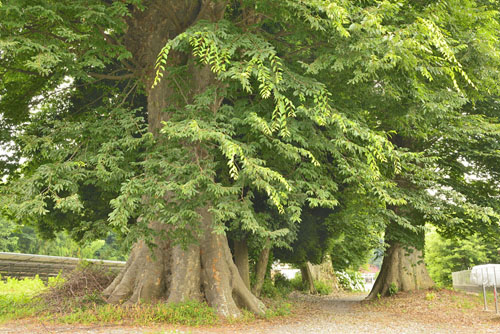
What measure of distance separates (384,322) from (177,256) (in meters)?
5.51

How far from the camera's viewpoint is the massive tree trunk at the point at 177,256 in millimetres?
10219

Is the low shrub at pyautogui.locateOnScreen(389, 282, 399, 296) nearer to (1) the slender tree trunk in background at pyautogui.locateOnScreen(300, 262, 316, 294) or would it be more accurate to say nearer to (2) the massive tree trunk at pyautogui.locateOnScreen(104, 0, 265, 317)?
(2) the massive tree trunk at pyautogui.locateOnScreen(104, 0, 265, 317)

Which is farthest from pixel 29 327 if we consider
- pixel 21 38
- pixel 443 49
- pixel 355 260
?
pixel 355 260

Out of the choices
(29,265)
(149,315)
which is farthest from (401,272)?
(29,265)

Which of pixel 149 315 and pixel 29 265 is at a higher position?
pixel 29 265

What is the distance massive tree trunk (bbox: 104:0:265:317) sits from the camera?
10.2m

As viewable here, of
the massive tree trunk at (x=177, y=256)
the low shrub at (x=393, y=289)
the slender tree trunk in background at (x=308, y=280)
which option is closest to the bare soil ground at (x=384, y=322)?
the low shrub at (x=393, y=289)

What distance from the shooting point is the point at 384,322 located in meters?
11.0

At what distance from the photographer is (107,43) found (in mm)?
9758

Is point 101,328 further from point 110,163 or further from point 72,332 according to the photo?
point 110,163

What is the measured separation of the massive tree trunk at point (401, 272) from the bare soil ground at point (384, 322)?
630 millimetres

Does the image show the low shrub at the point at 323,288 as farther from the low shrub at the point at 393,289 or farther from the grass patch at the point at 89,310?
the grass patch at the point at 89,310

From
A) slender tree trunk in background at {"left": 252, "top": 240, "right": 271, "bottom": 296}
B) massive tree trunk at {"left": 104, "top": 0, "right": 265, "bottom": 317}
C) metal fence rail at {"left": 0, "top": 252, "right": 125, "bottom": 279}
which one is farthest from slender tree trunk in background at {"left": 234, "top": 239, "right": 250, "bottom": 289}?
metal fence rail at {"left": 0, "top": 252, "right": 125, "bottom": 279}

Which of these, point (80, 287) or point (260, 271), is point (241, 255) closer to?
point (260, 271)
